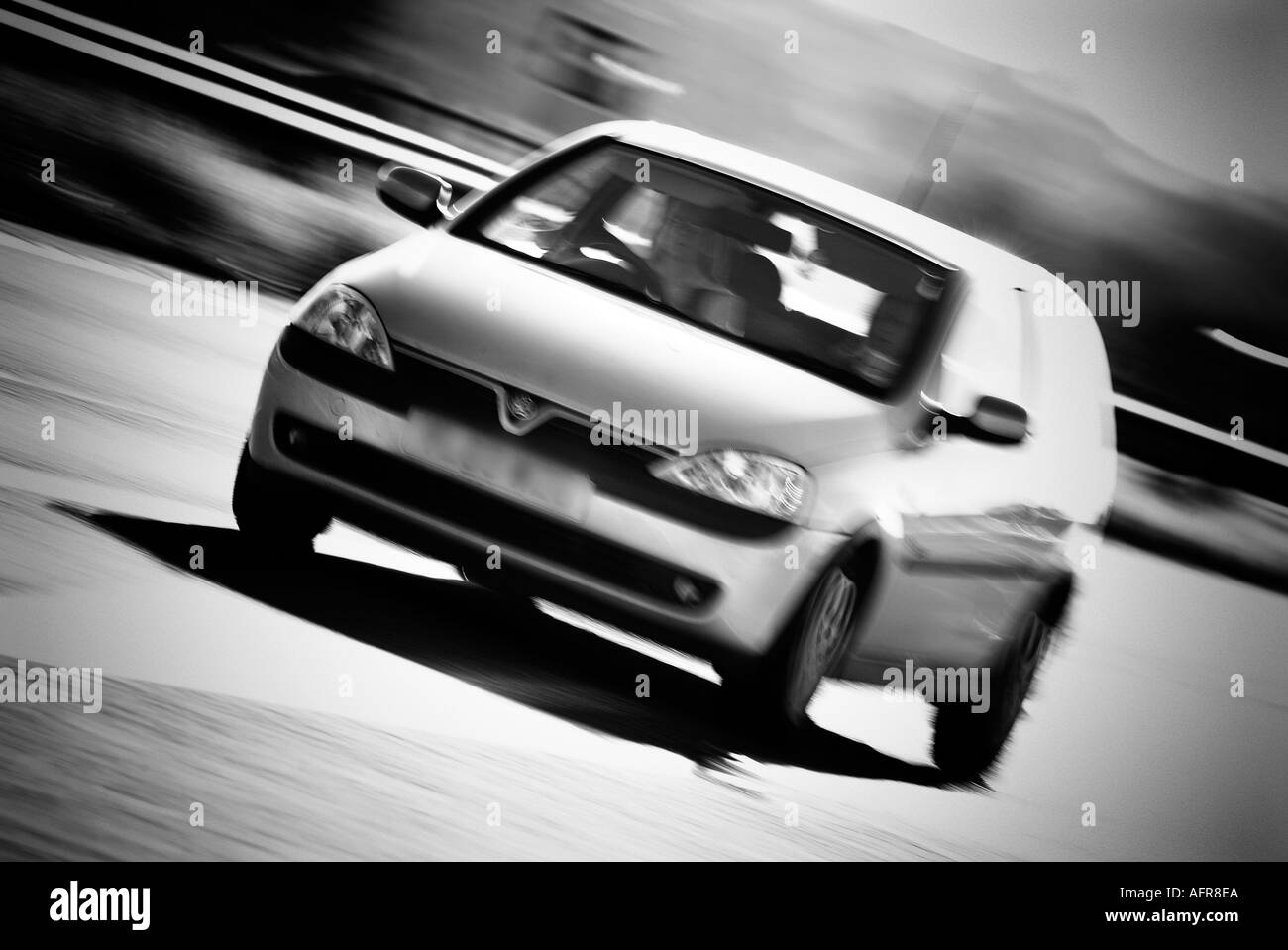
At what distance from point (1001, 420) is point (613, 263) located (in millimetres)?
1297

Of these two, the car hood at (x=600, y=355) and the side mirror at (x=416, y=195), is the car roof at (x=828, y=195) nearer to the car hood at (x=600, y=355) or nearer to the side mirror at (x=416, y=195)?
the side mirror at (x=416, y=195)

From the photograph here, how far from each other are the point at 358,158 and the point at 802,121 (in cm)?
259

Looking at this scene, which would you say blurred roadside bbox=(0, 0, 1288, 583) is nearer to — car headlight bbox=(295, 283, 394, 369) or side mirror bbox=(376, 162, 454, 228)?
side mirror bbox=(376, 162, 454, 228)

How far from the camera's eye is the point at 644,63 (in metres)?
9.67

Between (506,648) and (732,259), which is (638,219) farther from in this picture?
(506,648)

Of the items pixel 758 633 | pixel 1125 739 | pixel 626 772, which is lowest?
pixel 1125 739

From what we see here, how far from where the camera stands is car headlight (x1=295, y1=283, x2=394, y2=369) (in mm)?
5125

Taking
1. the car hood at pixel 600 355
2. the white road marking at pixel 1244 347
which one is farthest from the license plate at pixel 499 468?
the white road marking at pixel 1244 347

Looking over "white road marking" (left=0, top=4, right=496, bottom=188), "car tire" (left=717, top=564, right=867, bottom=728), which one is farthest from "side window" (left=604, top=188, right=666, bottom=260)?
"white road marking" (left=0, top=4, right=496, bottom=188)

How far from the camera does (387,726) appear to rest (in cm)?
474

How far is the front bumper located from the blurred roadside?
430 cm
